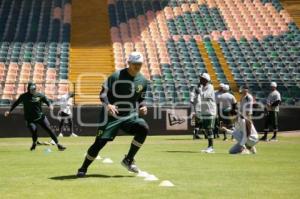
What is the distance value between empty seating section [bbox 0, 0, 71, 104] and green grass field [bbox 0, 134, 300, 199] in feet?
53.7

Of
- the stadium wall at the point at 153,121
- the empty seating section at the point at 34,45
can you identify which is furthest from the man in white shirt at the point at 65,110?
the empty seating section at the point at 34,45

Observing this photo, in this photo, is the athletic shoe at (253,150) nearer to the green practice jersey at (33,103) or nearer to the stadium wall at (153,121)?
the green practice jersey at (33,103)

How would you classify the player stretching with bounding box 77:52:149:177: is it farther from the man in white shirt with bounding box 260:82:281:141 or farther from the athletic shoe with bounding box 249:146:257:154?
the man in white shirt with bounding box 260:82:281:141

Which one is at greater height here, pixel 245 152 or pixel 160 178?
pixel 160 178

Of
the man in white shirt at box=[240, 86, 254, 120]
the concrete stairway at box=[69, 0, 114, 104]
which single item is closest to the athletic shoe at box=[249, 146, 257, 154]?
the man in white shirt at box=[240, 86, 254, 120]

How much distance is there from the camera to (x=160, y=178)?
36.0 ft

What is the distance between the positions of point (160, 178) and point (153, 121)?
2058cm

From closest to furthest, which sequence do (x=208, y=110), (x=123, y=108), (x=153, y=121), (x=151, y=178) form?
1. (x=151, y=178)
2. (x=123, y=108)
3. (x=208, y=110)
4. (x=153, y=121)

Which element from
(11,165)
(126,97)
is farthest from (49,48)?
(126,97)

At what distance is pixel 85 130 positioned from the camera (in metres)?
30.9

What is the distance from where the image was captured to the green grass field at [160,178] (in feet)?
29.7

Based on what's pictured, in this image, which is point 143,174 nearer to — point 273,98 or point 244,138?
point 244,138

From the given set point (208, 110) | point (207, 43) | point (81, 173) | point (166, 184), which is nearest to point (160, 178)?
point (166, 184)

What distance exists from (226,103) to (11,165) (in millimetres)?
12209
